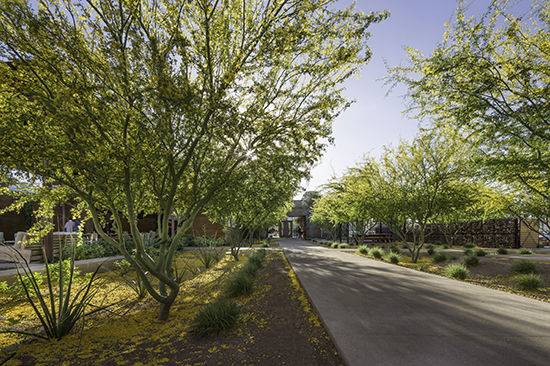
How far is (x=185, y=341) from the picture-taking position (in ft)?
15.5

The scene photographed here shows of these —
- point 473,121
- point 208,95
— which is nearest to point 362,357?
point 208,95

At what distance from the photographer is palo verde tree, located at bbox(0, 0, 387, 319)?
412 centimetres

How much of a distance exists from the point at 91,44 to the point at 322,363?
5451 millimetres

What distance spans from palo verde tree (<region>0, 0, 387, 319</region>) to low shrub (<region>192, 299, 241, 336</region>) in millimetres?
1198

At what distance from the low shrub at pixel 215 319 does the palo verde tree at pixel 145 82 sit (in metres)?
1.20

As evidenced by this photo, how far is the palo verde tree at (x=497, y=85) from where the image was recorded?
665cm

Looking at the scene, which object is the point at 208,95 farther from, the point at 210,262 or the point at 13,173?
the point at 210,262

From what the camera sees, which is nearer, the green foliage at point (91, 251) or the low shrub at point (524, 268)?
the low shrub at point (524, 268)

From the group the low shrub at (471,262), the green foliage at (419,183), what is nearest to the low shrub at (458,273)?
the low shrub at (471,262)

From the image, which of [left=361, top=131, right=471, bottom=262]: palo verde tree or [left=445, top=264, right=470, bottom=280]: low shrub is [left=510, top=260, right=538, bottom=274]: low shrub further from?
[left=361, top=131, right=471, bottom=262]: palo verde tree

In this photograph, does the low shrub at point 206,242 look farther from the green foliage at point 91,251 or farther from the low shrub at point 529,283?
the low shrub at point 529,283

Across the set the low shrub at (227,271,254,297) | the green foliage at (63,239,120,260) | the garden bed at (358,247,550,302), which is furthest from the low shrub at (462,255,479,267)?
the green foliage at (63,239,120,260)

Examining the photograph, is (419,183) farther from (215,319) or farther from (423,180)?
(215,319)

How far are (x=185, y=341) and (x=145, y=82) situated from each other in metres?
3.86
